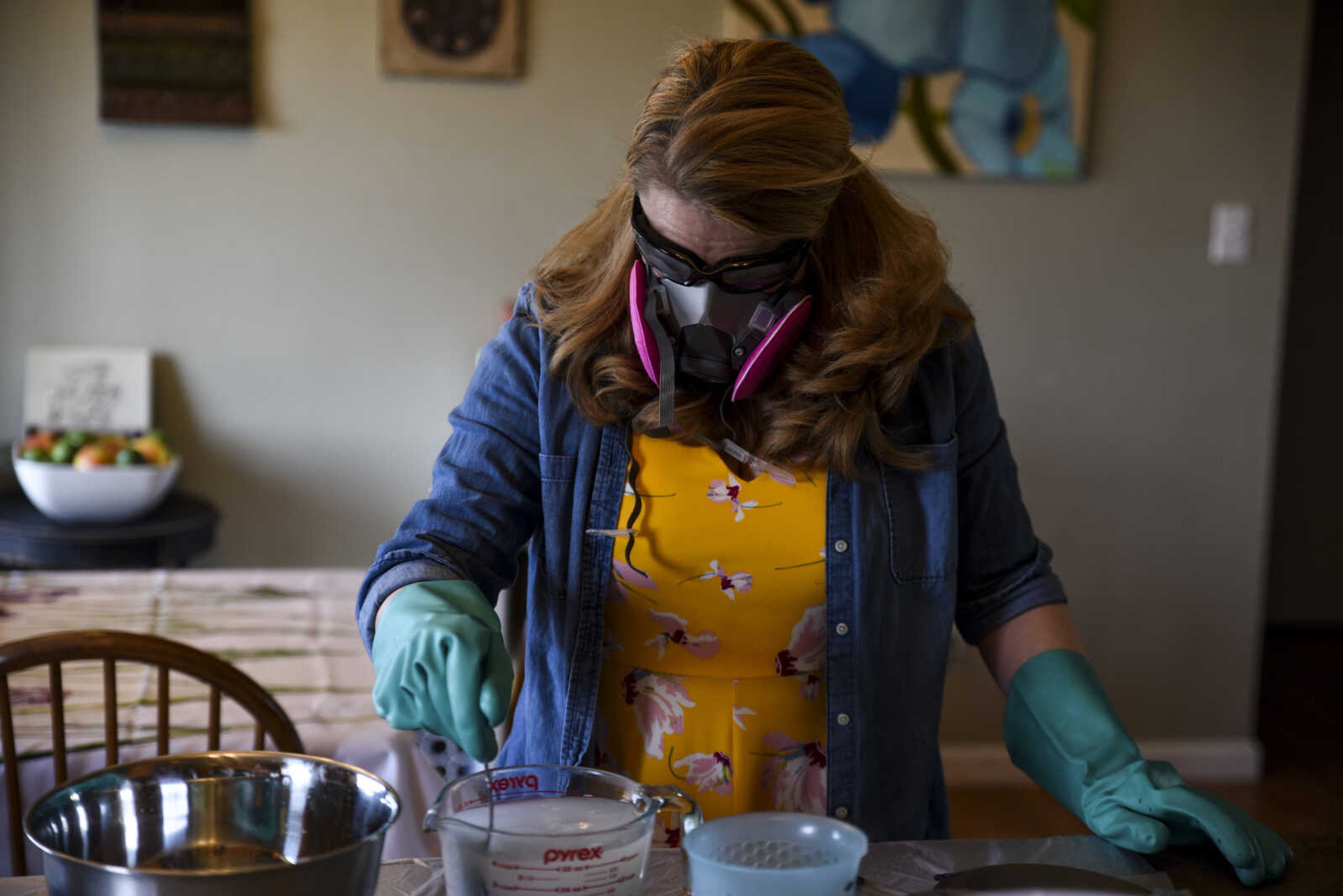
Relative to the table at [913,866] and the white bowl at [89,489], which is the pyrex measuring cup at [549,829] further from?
the white bowl at [89,489]

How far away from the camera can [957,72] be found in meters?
2.77

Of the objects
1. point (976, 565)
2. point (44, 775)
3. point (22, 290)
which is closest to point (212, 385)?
point (22, 290)

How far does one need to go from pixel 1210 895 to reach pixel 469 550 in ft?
2.11

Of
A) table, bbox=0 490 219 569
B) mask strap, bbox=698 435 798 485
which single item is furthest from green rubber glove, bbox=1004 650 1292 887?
table, bbox=0 490 219 569

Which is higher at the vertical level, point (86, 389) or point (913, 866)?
point (86, 389)

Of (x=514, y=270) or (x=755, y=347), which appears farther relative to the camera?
(x=514, y=270)

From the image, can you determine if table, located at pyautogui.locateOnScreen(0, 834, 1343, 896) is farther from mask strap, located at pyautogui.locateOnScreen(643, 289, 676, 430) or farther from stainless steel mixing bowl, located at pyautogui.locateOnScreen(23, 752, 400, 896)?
mask strap, located at pyautogui.locateOnScreen(643, 289, 676, 430)

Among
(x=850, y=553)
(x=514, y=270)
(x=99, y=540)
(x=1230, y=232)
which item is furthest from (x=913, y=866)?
(x=1230, y=232)

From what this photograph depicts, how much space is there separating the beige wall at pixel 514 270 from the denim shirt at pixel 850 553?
1.61 meters

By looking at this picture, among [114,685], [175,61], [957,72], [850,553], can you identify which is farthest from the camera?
[957,72]

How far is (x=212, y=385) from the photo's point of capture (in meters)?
2.73

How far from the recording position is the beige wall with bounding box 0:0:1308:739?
104 inches

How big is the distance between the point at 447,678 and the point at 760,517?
15.2 inches

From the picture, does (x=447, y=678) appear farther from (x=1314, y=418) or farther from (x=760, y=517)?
(x=1314, y=418)
